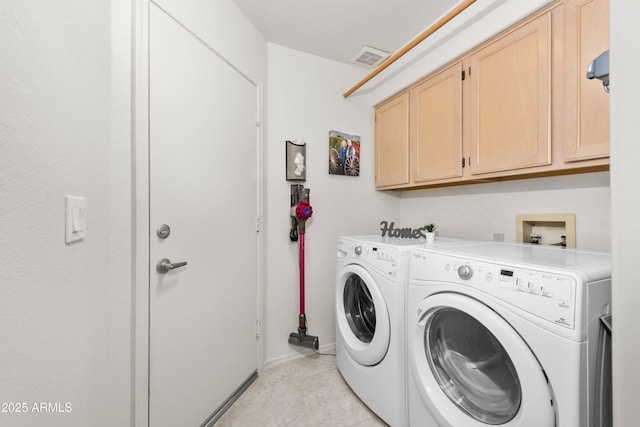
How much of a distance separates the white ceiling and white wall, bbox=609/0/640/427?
5.59 ft

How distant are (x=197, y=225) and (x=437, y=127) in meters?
1.67

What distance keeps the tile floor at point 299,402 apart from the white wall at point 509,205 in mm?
1388

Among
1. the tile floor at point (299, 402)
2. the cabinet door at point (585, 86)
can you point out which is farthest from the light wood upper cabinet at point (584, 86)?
the tile floor at point (299, 402)

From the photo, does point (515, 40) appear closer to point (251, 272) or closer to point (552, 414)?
point (552, 414)

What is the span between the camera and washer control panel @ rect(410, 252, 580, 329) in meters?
0.77

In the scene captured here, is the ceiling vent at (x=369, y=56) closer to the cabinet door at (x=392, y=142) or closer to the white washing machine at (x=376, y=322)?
the cabinet door at (x=392, y=142)

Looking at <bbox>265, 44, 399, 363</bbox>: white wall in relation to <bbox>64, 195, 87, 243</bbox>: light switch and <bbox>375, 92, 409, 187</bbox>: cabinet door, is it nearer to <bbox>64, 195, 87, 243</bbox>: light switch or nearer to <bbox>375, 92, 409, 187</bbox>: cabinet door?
<bbox>375, 92, 409, 187</bbox>: cabinet door

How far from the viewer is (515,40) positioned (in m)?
1.38

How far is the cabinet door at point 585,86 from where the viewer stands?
3.57ft

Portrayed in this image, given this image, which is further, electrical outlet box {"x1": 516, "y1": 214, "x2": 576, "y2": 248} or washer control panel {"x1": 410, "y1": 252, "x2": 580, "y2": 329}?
electrical outlet box {"x1": 516, "y1": 214, "x2": 576, "y2": 248}

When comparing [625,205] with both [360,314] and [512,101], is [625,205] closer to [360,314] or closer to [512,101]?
[512,101]

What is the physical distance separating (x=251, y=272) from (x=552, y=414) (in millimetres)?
1573

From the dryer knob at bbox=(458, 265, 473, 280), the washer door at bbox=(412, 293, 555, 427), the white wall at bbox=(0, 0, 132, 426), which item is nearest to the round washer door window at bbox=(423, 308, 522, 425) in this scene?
the washer door at bbox=(412, 293, 555, 427)

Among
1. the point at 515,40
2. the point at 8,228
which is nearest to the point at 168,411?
the point at 8,228
